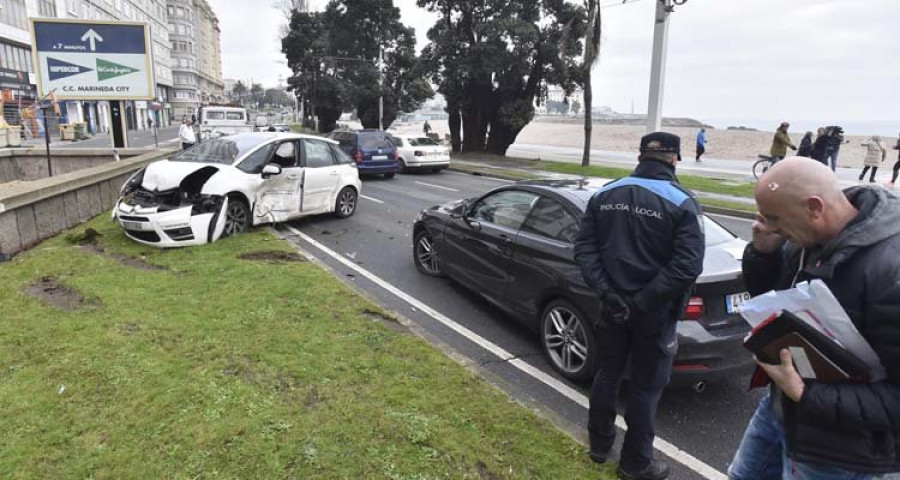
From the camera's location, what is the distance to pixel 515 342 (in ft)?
16.8

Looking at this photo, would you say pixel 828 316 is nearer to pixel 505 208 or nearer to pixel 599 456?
pixel 599 456

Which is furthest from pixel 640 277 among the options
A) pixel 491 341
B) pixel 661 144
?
pixel 491 341

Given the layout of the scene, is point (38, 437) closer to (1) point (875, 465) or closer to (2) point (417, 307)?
(2) point (417, 307)

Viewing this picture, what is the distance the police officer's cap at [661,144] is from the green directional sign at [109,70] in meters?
15.3

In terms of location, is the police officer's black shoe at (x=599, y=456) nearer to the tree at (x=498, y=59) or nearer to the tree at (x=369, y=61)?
the tree at (x=498, y=59)

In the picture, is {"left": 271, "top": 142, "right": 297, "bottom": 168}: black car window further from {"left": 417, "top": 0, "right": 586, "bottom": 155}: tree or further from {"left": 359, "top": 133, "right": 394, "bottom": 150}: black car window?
{"left": 417, "top": 0, "right": 586, "bottom": 155}: tree

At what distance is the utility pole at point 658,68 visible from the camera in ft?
50.7

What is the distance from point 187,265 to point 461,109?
23.8 metres

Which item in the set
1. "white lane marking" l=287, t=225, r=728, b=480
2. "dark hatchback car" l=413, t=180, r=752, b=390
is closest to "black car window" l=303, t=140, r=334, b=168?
"white lane marking" l=287, t=225, r=728, b=480

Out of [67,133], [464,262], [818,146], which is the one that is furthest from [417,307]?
[67,133]

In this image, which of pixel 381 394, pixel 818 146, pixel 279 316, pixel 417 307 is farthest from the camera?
pixel 818 146

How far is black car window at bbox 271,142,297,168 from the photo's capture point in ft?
30.8

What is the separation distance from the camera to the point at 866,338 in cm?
158

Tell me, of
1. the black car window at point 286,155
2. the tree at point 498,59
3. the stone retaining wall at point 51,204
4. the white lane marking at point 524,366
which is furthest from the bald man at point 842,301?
the tree at point 498,59
